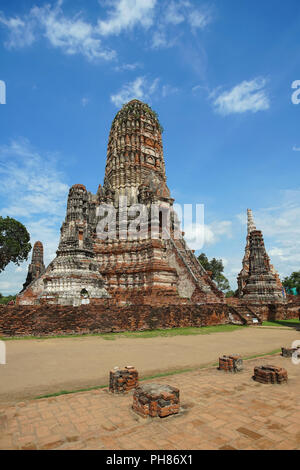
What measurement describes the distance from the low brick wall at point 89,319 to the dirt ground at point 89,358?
3.73 ft

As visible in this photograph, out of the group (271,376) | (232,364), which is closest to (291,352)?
(232,364)

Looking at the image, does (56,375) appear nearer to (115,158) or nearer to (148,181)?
(148,181)

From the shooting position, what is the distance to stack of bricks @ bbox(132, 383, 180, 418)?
12.3 ft

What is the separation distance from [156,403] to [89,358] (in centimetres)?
431

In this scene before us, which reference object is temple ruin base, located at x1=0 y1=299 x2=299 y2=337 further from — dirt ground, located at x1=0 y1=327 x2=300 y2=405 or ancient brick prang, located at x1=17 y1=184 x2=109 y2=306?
ancient brick prang, located at x1=17 y1=184 x2=109 y2=306

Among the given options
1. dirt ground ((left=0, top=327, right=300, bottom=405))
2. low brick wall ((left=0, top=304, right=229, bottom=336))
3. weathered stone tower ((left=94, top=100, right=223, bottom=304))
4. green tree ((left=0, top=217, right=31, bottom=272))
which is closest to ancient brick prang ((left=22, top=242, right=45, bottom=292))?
green tree ((left=0, top=217, right=31, bottom=272))

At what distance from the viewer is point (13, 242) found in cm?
3017

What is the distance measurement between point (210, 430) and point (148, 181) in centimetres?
2274

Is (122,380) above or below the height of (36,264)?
below

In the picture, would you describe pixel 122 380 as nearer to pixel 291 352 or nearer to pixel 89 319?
pixel 291 352

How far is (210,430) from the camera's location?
11.1ft

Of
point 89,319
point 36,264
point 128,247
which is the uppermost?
point 128,247

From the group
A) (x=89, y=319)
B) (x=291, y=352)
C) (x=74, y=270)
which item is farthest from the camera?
(x=74, y=270)

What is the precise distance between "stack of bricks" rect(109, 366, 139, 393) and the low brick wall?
8.09 m
